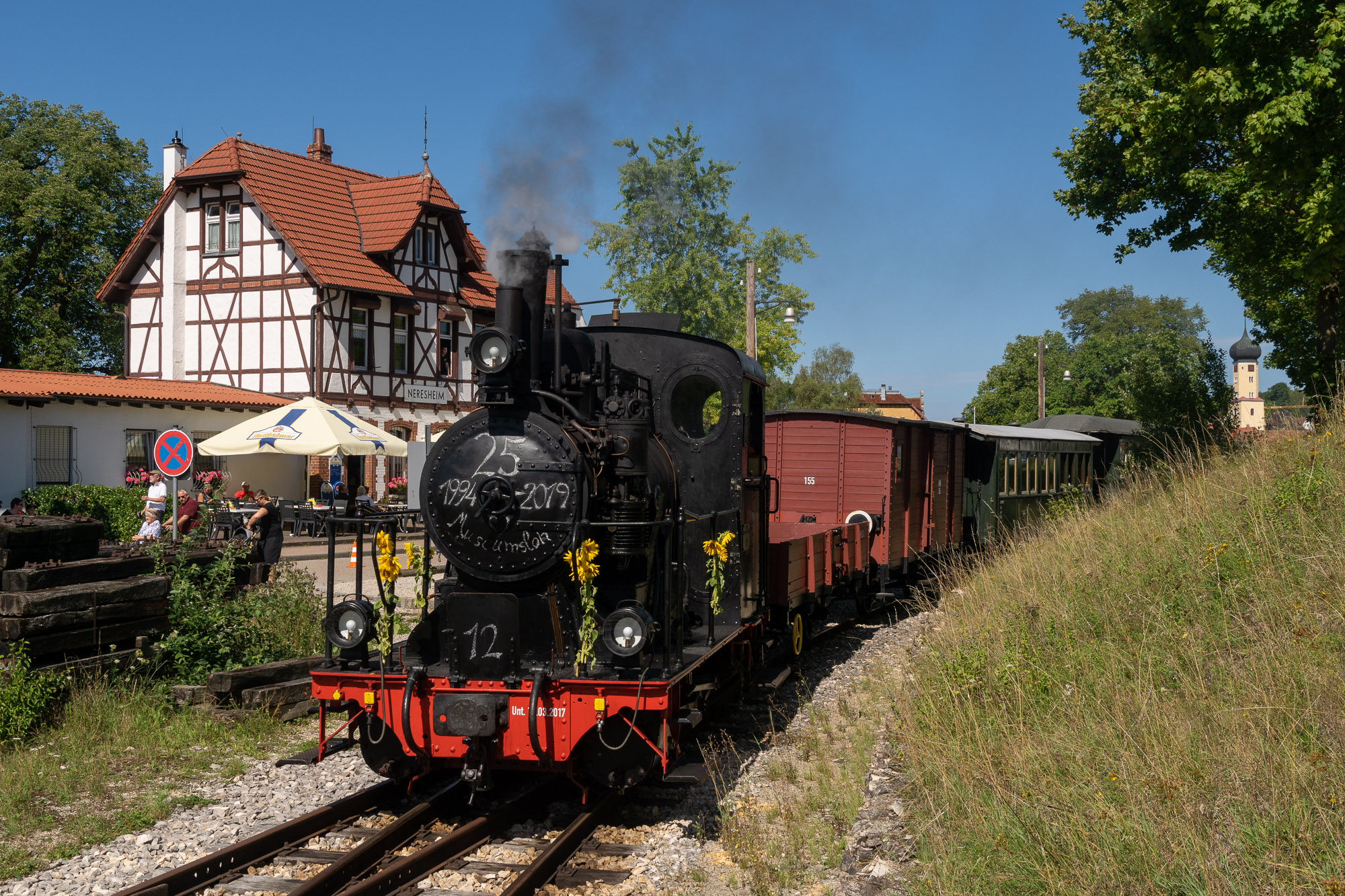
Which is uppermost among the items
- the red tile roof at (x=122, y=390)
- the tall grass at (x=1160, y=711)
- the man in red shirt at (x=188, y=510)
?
the red tile roof at (x=122, y=390)

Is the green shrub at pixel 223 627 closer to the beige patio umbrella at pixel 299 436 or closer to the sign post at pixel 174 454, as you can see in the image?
the sign post at pixel 174 454

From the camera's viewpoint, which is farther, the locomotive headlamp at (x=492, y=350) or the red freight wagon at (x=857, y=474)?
the red freight wagon at (x=857, y=474)

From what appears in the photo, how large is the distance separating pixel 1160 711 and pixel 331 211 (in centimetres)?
2888

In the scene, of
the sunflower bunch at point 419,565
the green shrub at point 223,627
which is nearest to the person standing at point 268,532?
the green shrub at point 223,627

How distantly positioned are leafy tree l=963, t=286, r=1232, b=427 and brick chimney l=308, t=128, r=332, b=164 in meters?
24.9

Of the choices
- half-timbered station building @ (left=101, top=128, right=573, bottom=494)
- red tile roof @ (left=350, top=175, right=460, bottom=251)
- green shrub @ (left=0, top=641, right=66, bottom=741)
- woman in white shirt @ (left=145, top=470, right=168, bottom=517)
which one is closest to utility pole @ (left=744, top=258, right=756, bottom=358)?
half-timbered station building @ (left=101, top=128, right=573, bottom=494)

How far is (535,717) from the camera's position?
569 cm

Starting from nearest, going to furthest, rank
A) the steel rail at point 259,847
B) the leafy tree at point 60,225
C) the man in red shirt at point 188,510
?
1. the steel rail at point 259,847
2. the man in red shirt at point 188,510
3. the leafy tree at point 60,225

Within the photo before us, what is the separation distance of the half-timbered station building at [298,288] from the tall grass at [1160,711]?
22769 millimetres

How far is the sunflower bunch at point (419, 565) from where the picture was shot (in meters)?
6.33

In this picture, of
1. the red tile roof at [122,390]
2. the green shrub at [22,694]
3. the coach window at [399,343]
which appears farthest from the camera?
the coach window at [399,343]

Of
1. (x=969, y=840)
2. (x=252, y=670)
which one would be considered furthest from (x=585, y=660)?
(x=252, y=670)

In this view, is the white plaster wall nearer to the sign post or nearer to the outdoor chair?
the outdoor chair

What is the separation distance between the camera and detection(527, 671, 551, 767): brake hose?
18.6ft
